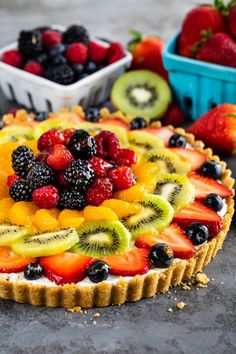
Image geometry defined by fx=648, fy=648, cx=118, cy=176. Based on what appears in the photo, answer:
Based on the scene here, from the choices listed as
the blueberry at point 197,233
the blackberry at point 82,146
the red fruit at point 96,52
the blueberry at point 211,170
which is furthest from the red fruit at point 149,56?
the blueberry at point 197,233

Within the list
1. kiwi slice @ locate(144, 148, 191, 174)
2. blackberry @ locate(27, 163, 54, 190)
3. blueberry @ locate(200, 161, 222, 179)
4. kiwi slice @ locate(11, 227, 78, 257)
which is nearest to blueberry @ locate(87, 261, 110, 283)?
kiwi slice @ locate(11, 227, 78, 257)

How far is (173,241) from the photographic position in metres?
3.04

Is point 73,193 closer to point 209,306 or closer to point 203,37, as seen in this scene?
point 209,306

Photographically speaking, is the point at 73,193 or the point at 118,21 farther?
the point at 118,21

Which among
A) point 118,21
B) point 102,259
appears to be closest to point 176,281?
point 102,259

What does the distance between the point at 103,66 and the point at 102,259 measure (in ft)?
6.47

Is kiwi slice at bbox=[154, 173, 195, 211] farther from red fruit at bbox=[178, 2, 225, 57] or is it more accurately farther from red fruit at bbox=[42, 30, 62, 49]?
red fruit at bbox=[42, 30, 62, 49]

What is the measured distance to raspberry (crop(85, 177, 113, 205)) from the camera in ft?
10.1

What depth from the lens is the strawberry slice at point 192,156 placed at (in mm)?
3628

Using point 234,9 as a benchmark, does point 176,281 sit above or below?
below

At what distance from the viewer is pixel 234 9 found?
13.5ft

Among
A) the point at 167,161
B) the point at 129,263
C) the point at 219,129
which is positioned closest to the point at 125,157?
the point at 167,161

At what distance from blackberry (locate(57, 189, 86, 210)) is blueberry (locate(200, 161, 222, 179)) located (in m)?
0.80

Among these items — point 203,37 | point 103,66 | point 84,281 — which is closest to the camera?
point 84,281
